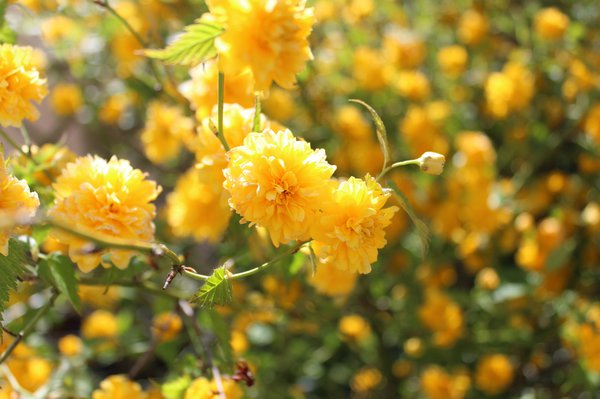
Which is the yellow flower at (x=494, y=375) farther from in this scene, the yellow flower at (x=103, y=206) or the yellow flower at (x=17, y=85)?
the yellow flower at (x=17, y=85)

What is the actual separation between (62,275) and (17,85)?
0.74 ft

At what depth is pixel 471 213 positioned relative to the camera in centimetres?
150

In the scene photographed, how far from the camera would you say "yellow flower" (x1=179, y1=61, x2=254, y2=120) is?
0.88 m

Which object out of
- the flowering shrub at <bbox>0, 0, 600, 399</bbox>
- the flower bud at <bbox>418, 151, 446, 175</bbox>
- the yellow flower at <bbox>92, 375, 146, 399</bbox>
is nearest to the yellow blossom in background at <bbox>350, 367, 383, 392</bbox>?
the flowering shrub at <bbox>0, 0, 600, 399</bbox>

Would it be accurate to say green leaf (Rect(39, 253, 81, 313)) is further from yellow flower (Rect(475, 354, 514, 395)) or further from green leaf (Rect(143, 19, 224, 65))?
yellow flower (Rect(475, 354, 514, 395))

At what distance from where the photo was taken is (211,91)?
34.5 inches

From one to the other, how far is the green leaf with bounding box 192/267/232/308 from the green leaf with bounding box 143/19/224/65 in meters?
0.21

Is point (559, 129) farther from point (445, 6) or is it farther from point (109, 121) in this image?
point (109, 121)

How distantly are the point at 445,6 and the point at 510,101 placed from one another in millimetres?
491

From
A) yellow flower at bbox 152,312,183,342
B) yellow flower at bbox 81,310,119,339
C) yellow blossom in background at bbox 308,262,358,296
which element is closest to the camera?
yellow flower at bbox 152,312,183,342

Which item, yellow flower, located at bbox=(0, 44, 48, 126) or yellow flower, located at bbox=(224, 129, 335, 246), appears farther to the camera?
yellow flower, located at bbox=(0, 44, 48, 126)

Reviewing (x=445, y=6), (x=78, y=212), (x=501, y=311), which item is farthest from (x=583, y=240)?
(x=78, y=212)

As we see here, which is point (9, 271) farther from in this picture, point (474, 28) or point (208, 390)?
point (474, 28)

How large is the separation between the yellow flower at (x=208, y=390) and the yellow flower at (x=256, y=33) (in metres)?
0.36
